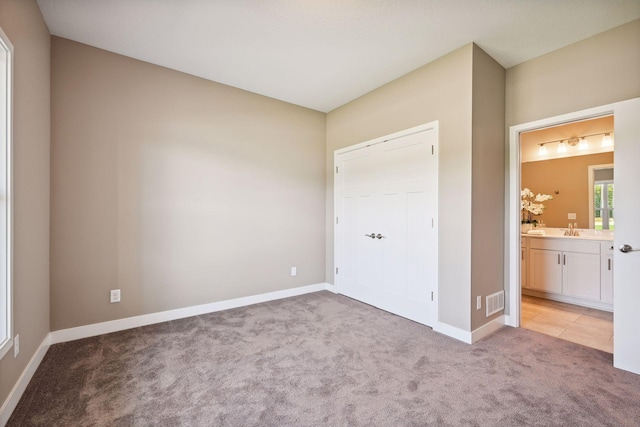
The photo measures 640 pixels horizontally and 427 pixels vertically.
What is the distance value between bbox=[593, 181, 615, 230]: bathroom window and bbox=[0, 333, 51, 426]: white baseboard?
6.02m

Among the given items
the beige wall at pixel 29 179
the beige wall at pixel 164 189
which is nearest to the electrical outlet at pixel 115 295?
the beige wall at pixel 164 189

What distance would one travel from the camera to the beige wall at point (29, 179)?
1775mm

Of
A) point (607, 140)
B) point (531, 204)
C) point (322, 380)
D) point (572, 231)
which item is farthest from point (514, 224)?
point (322, 380)

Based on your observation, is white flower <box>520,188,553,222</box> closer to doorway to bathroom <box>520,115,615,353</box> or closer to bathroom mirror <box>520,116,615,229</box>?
doorway to bathroom <box>520,115,615,353</box>

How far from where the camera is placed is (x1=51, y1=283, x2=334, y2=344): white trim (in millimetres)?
2594

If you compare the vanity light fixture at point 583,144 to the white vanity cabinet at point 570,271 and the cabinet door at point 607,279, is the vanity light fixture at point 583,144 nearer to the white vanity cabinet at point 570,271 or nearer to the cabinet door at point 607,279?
the white vanity cabinet at point 570,271

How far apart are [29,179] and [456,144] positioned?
3.42 m

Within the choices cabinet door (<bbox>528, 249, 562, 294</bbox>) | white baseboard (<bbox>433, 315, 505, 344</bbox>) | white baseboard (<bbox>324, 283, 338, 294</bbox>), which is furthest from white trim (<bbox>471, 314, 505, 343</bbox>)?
white baseboard (<bbox>324, 283, 338, 294</bbox>)

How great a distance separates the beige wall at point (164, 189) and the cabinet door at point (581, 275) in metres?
3.37

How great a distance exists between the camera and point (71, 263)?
8.50 feet

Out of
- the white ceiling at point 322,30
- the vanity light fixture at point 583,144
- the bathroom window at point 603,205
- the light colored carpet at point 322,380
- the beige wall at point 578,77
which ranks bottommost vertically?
the light colored carpet at point 322,380

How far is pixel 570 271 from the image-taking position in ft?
11.9

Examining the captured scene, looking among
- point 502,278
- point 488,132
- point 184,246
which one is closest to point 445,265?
point 502,278

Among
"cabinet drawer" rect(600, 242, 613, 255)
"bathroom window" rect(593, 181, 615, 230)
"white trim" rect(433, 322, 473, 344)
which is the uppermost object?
"bathroom window" rect(593, 181, 615, 230)
